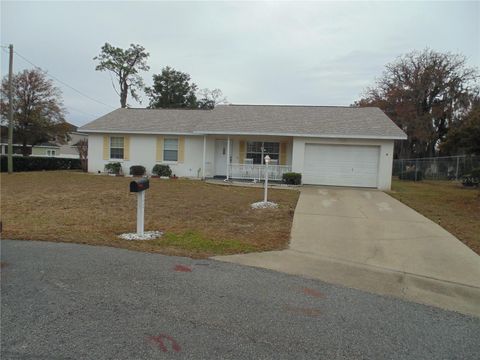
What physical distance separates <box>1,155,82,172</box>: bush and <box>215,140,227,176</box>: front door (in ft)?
50.1

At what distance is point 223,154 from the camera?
20.3 meters

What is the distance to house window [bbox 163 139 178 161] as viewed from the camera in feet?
67.3

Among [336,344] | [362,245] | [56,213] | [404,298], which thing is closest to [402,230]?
[362,245]

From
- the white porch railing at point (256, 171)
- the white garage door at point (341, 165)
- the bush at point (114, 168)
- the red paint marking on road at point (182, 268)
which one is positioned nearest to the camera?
the red paint marking on road at point (182, 268)

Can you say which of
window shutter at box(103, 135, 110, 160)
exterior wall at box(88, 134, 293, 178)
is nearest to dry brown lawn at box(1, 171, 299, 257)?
exterior wall at box(88, 134, 293, 178)

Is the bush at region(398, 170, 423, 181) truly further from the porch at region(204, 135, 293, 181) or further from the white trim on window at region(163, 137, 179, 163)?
the white trim on window at region(163, 137, 179, 163)

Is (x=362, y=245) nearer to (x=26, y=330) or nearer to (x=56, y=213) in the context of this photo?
(x=26, y=330)

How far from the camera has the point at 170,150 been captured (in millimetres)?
20562

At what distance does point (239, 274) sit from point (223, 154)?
625 inches

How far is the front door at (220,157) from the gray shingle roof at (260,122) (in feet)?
4.73

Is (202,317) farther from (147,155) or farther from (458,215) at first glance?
(147,155)

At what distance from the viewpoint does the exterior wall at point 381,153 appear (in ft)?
54.9

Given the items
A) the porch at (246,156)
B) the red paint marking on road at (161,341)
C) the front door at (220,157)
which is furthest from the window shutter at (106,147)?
the red paint marking on road at (161,341)

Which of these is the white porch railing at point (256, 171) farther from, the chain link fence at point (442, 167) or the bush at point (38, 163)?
the bush at point (38, 163)
